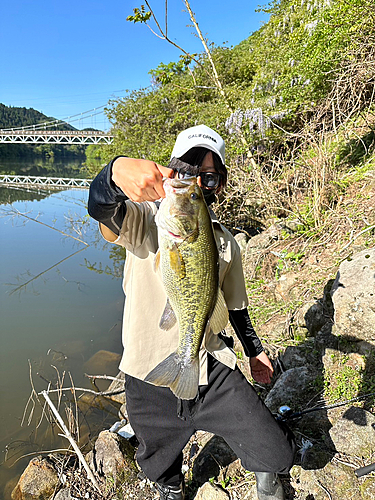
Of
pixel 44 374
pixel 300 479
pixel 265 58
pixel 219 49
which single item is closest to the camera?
pixel 300 479

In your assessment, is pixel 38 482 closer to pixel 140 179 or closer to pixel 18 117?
pixel 140 179

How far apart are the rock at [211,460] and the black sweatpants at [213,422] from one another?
78cm

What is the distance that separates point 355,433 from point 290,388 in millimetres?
785

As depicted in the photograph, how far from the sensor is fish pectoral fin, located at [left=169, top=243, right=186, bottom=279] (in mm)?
1663

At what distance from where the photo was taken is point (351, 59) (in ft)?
20.7

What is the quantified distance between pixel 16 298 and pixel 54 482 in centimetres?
616

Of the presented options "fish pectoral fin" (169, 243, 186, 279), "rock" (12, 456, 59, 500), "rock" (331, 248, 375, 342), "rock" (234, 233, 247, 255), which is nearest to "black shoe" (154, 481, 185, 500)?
"rock" (12, 456, 59, 500)

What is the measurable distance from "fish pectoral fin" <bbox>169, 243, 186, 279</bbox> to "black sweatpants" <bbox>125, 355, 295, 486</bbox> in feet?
2.49

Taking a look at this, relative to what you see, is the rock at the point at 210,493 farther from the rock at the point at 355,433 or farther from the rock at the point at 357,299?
the rock at the point at 357,299

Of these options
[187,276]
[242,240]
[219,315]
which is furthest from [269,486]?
[242,240]

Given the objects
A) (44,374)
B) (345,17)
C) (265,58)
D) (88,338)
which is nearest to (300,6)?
(265,58)

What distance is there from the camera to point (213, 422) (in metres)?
2.10

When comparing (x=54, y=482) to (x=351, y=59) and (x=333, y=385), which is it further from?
(x=351, y=59)

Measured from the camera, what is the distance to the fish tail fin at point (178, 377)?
1.84 meters
